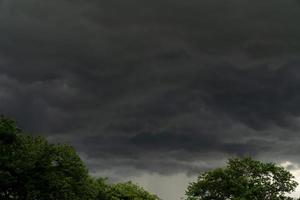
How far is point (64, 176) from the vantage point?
7794 cm

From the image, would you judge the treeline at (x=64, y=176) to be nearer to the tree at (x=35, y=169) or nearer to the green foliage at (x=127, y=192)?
the tree at (x=35, y=169)

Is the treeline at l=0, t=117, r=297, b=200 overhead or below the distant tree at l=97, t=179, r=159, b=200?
below

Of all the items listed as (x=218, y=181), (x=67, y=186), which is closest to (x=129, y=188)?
(x=218, y=181)

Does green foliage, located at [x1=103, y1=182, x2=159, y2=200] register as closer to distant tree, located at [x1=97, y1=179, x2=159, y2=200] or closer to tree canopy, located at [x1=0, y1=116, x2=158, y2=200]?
distant tree, located at [x1=97, y1=179, x2=159, y2=200]

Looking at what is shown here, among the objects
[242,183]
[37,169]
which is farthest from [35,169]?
[242,183]

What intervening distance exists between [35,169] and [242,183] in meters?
39.1

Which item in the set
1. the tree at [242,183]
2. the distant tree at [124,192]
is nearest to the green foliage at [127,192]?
the distant tree at [124,192]

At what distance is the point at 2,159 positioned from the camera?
232 ft

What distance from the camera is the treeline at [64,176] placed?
72.6 metres

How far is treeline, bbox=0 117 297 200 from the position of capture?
7262cm

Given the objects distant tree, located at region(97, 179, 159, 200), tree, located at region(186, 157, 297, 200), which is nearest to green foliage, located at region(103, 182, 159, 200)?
distant tree, located at region(97, 179, 159, 200)

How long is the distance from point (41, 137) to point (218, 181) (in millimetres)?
35174

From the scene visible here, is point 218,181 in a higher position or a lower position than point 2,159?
higher

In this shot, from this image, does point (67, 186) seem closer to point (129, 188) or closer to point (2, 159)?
point (2, 159)
